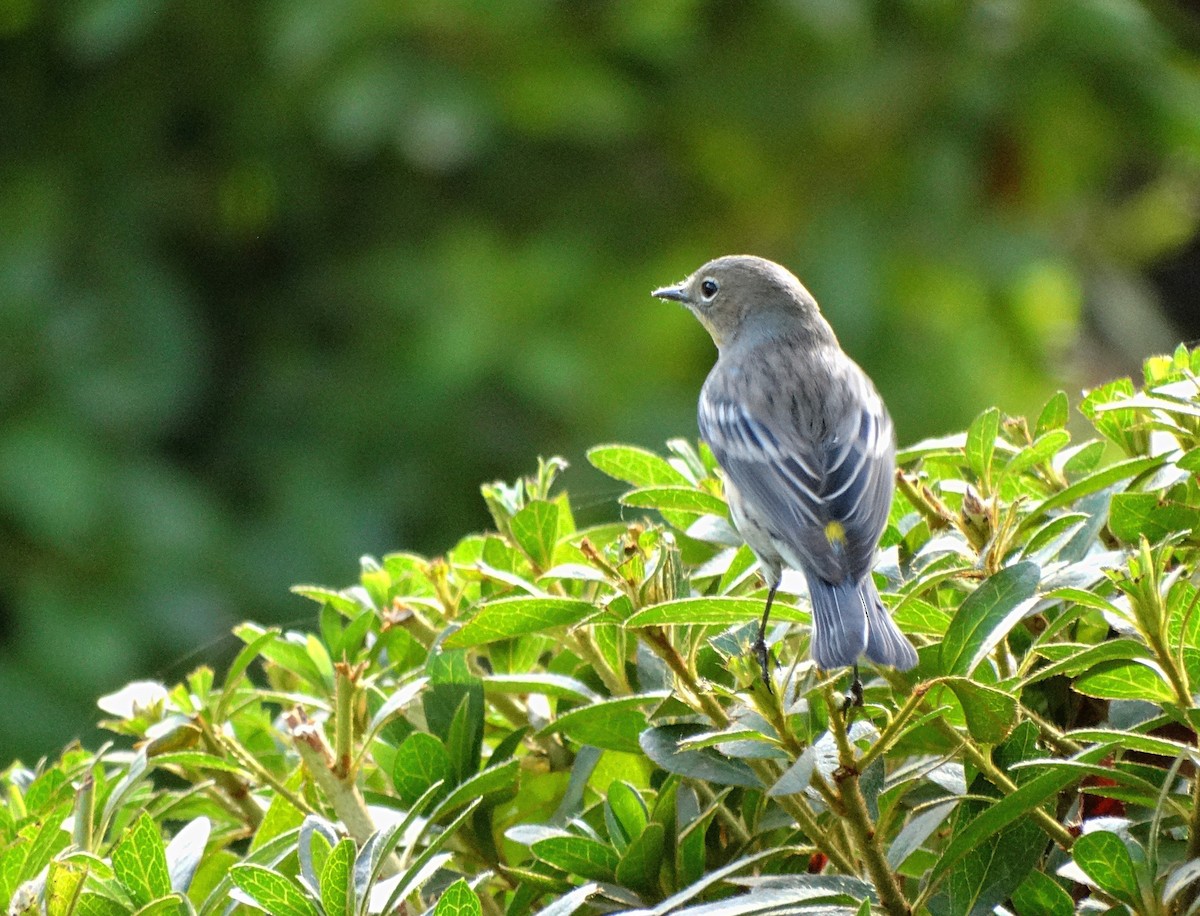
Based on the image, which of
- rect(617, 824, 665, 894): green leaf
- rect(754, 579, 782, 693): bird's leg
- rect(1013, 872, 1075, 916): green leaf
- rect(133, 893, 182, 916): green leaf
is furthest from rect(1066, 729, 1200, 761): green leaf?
rect(133, 893, 182, 916): green leaf

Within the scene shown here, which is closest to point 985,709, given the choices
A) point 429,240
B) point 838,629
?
point 838,629

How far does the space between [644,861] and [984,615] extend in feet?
1.10

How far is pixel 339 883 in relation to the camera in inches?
44.7

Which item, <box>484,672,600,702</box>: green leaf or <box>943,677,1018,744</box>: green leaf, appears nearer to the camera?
<box>943,677,1018,744</box>: green leaf

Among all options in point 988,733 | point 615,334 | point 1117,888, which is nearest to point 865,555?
point 988,733

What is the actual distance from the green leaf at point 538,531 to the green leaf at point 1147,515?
1.80 feet

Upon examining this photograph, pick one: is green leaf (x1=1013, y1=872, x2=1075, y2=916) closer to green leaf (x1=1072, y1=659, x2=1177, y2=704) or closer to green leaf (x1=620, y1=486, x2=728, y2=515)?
green leaf (x1=1072, y1=659, x2=1177, y2=704)

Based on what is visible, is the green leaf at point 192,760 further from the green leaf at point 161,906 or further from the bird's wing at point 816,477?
the bird's wing at point 816,477

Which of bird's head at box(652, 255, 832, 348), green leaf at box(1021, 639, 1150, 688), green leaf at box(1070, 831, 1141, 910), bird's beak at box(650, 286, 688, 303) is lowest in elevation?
green leaf at box(1070, 831, 1141, 910)

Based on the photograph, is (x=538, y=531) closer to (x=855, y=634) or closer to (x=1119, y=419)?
(x=855, y=634)

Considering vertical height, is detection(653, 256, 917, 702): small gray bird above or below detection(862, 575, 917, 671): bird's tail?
above

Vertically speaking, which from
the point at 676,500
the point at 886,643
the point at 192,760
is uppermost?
the point at 676,500

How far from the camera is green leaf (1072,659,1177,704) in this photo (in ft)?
3.71

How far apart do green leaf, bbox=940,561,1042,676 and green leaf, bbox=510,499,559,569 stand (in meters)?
0.50
